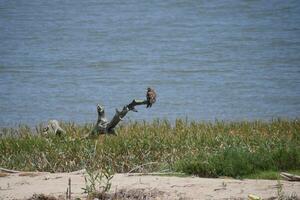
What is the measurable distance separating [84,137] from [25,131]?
2352mm

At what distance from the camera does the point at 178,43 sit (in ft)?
153

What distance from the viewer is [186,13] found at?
6231 cm

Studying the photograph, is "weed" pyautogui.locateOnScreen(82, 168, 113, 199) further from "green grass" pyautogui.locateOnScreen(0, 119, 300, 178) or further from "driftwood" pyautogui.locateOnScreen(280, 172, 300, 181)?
"driftwood" pyautogui.locateOnScreen(280, 172, 300, 181)

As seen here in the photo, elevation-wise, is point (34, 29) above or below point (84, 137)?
above

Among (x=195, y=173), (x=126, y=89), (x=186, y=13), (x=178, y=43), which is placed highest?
(x=186, y=13)

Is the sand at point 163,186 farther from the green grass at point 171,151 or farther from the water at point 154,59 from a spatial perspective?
the water at point 154,59

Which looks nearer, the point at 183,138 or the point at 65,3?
the point at 183,138

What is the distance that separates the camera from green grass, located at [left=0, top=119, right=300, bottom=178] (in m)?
12.0

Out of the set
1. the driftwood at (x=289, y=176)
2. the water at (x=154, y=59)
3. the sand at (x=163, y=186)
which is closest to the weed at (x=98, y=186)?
the sand at (x=163, y=186)

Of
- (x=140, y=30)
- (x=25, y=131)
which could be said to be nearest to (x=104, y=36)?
(x=140, y=30)

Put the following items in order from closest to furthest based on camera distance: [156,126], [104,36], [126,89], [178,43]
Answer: [156,126] < [126,89] < [178,43] < [104,36]

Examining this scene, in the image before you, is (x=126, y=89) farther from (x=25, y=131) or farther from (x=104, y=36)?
(x=104, y=36)

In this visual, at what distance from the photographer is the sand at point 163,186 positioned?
10594 millimetres

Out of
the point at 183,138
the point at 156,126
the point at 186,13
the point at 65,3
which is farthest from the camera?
the point at 65,3
